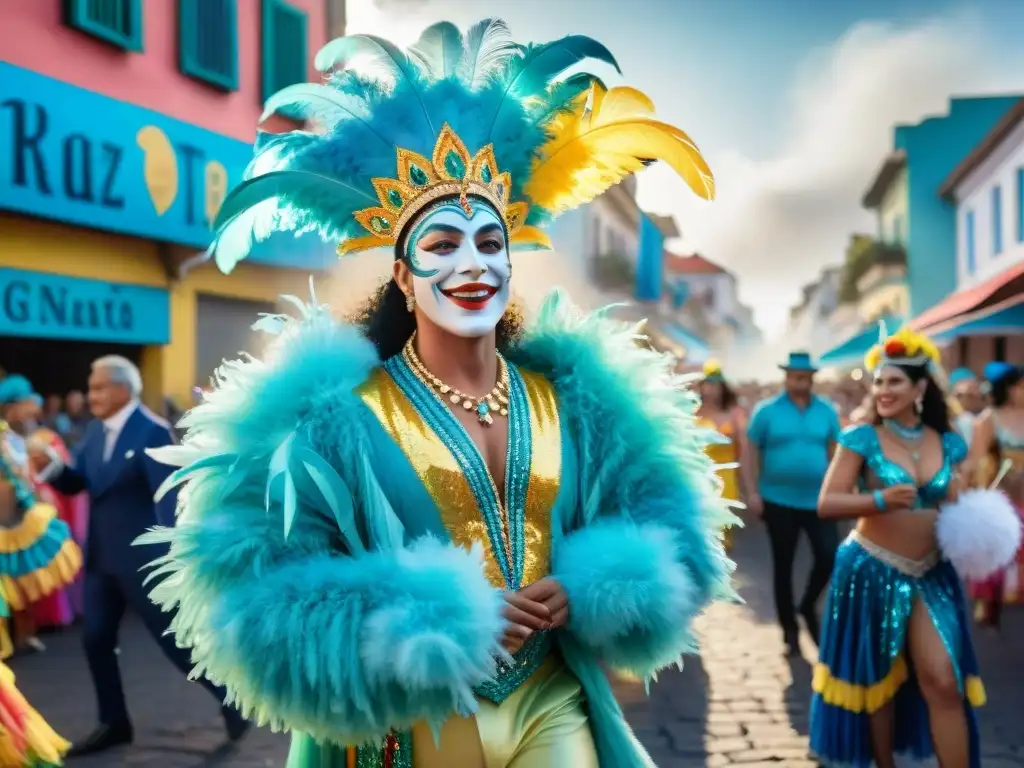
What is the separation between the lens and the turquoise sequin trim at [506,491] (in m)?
2.63

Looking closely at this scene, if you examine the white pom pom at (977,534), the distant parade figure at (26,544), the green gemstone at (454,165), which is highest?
the green gemstone at (454,165)

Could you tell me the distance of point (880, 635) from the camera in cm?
442

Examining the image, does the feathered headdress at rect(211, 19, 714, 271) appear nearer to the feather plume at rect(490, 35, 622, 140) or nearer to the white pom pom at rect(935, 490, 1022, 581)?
the feather plume at rect(490, 35, 622, 140)

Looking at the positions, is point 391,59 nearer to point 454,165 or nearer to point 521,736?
point 454,165

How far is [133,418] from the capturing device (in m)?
5.67

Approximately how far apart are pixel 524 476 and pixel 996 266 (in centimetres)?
2375

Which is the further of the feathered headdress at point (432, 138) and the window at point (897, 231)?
the window at point (897, 231)

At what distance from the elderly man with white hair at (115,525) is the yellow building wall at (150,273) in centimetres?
548

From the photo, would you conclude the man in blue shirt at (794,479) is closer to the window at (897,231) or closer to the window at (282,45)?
the window at (282,45)

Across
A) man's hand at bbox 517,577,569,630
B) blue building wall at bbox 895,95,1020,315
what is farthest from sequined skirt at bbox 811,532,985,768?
blue building wall at bbox 895,95,1020,315

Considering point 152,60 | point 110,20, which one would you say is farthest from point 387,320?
point 152,60

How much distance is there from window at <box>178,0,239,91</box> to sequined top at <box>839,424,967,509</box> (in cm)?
1068

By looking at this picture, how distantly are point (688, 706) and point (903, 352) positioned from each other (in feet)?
7.85

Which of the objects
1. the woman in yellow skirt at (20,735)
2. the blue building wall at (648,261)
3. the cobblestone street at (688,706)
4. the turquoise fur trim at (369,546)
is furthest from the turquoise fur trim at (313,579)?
the blue building wall at (648,261)
